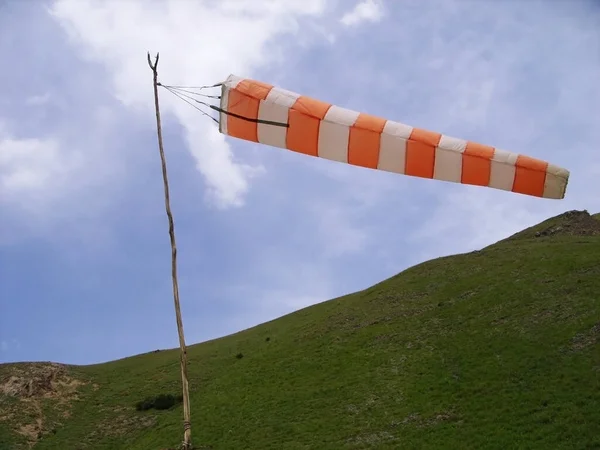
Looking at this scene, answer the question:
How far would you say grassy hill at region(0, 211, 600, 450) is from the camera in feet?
104

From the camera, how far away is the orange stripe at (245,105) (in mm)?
14849

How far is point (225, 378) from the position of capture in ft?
158

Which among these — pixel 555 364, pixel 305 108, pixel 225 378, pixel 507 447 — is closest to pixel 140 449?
pixel 225 378

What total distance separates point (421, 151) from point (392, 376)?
28.6 meters

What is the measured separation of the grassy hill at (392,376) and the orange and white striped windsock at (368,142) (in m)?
18.5

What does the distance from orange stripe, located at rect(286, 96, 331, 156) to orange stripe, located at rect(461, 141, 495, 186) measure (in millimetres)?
3400

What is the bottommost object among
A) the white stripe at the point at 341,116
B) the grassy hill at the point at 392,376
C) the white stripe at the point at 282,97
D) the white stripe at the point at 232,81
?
the grassy hill at the point at 392,376

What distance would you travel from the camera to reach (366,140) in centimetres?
1390

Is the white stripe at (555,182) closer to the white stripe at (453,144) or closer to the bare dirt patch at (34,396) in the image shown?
the white stripe at (453,144)

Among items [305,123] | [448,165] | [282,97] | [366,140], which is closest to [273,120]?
[282,97]

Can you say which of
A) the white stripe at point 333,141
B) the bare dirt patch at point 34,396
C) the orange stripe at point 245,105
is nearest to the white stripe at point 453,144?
the white stripe at point 333,141

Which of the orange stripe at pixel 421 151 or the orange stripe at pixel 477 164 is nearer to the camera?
the orange stripe at pixel 477 164

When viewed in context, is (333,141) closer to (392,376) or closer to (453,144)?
(453,144)

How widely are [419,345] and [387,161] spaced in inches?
1256
